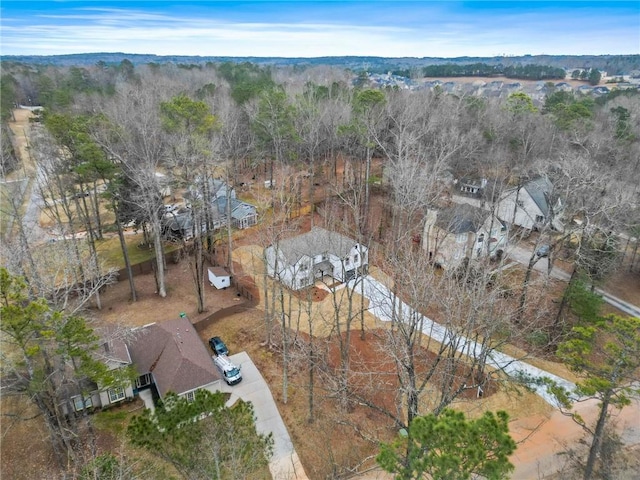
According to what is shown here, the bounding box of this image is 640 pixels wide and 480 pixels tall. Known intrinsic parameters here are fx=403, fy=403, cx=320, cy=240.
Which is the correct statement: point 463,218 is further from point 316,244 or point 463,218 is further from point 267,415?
point 267,415

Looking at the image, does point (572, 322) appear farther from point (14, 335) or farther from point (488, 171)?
point (14, 335)

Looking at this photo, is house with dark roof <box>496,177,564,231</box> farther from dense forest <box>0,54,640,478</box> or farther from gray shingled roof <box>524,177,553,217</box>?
dense forest <box>0,54,640,478</box>

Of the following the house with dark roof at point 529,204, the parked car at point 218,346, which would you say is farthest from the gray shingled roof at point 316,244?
the house with dark roof at point 529,204

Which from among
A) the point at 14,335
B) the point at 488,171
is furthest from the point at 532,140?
the point at 14,335

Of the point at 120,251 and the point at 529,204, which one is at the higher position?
the point at 529,204

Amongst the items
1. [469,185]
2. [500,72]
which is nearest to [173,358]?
[469,185]

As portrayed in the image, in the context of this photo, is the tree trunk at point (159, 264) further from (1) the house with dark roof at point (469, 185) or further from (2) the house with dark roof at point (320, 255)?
(1) the house with dark roof at point (469, 185)
